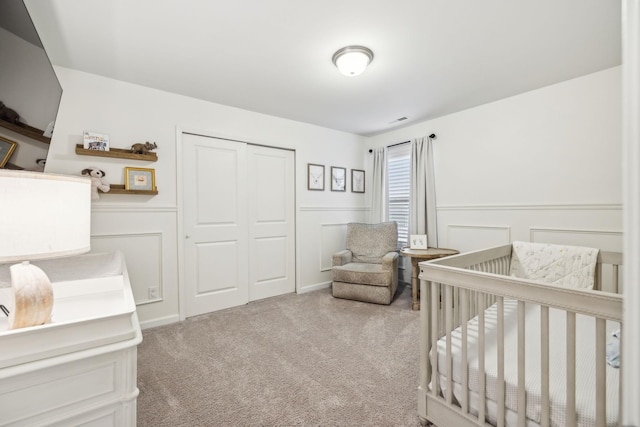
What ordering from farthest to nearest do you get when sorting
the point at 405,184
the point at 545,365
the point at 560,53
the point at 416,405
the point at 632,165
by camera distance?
the point at 405,184 → the point at 560,53 → the point at 416,405 → the point at 545,365 → the point at 632,165

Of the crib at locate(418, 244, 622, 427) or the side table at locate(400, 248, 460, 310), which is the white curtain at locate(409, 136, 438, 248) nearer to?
the side table at locate(400, 248, 460, 310)

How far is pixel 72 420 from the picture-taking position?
0.79 m

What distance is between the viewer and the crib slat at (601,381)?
0.93 metres

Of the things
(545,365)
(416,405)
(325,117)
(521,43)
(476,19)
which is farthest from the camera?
(325,117)

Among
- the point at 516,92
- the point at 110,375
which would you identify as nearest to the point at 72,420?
the point at 110,375

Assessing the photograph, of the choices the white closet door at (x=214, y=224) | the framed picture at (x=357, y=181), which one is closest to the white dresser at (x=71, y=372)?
the white closet door at (x=214, y=224)

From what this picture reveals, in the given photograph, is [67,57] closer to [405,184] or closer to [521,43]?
[521,43]

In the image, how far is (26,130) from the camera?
1.41 m

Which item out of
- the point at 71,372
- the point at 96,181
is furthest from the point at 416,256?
the point at 96,181

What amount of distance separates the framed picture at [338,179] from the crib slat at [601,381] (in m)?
3.28

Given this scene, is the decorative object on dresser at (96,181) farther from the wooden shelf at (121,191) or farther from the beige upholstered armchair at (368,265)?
the beige upholstered armchair at (368,265)

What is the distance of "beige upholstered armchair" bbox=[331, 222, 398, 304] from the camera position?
3.17 meters

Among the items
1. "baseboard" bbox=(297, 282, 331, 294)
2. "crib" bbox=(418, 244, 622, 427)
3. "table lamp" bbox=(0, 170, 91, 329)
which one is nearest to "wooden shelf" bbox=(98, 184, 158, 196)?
"table lamp" bbox=(0, 170, 91, 329)

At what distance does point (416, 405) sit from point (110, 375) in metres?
1.51
